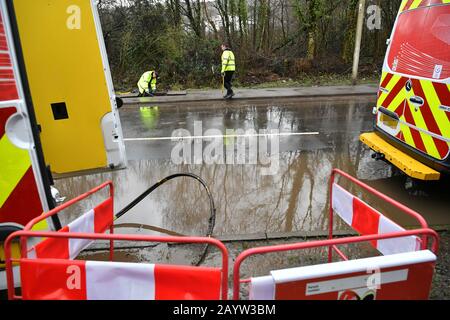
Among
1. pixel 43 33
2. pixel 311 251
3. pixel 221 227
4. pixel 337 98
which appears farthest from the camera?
pixel 337 98

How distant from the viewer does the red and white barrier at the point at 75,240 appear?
83.7 inches

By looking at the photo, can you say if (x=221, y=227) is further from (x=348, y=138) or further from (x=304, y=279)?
(x=348, y=138)

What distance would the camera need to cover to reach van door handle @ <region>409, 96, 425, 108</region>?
165 inches

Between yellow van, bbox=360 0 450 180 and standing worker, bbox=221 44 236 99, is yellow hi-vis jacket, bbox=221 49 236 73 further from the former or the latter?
yellow van, bbox=360 0 450 180

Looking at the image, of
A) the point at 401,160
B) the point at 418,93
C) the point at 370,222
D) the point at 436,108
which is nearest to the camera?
the point at 370,222

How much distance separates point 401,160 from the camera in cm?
443

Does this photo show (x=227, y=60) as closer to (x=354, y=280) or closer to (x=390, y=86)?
(x=390, y=86)

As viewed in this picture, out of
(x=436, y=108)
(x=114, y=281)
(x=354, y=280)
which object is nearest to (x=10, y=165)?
(x=114, y=281)

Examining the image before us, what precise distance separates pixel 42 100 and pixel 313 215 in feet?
10.7

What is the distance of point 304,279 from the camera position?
1.78 m

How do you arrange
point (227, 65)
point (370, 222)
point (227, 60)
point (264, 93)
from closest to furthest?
1. point (370, 222)
2. point (227, 60)
3. point (227, 65)
4. point (264, 93)

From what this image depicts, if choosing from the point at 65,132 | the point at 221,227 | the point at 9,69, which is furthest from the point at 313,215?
the point at 9,69

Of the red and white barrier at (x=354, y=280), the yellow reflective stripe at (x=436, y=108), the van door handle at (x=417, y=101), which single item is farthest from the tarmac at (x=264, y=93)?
the red and white barrier at (x=354, y=280)

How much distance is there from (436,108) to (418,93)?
361 mm
